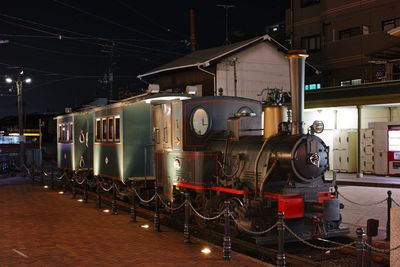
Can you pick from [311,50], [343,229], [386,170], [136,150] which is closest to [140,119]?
[136,150]

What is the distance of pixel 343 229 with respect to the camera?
953 cm

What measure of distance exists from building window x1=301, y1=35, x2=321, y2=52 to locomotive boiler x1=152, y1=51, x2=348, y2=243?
20.1m

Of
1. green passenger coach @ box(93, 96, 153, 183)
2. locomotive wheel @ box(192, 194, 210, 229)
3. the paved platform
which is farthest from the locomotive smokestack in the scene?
the paved platform

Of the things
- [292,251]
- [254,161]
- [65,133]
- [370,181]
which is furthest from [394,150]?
[65,133]

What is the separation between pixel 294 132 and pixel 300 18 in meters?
24.4

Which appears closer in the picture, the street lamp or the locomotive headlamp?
the locomotive headlamp

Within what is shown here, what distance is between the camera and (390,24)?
2636 cm

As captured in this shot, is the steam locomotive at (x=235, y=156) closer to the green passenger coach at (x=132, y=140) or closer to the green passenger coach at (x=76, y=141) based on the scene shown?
the green passenger coach at (x=132, y=140)

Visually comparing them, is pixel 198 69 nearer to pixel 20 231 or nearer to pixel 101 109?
pixel 101 109

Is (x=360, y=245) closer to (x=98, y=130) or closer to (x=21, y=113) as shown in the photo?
(x=98, y=130)

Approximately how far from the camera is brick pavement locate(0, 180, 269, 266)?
8.08 m

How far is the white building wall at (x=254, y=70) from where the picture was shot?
2664cm

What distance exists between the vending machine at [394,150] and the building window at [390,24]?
8227 millimetres

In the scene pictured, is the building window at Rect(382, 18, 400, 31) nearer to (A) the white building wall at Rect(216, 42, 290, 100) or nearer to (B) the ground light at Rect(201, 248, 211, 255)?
(A) the white building wall at Rect(216, 42, 290, 100)
